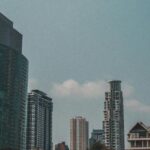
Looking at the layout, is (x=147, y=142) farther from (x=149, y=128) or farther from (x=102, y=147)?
(x=102, y=147)

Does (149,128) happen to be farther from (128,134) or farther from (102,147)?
(102,147)

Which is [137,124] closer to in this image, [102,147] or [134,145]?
[134,145]

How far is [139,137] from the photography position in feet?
551

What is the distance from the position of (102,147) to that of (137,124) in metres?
27.5

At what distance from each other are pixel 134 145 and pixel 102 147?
80.8 ft

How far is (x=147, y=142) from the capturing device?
547 feet

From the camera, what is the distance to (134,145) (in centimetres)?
16775

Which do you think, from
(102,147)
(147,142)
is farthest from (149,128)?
Answer: (102,147)

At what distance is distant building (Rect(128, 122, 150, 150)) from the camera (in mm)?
166562

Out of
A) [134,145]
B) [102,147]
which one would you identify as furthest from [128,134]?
[102,147]

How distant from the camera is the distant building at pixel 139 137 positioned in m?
167

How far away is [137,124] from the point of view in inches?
6698

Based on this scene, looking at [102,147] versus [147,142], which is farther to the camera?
[147,142]

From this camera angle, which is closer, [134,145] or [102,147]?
[102,147]
